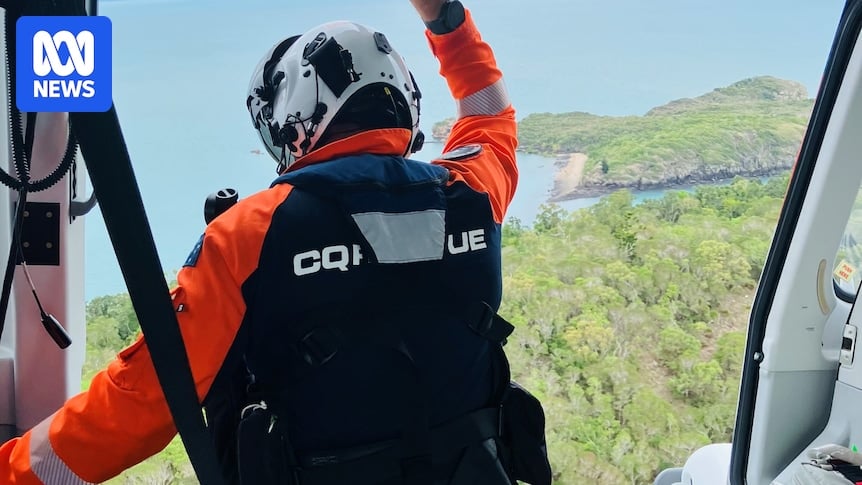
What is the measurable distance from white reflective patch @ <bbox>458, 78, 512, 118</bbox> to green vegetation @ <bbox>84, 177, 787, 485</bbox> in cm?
104

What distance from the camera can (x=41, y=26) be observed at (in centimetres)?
85

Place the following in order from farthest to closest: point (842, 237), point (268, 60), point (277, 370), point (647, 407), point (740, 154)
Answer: point (740, 154), point (647, 407), point (842, 237), point (268, 60), point (277, 370)

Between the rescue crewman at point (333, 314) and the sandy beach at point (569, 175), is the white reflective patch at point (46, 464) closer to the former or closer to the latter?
the rescue crewman at point (333, 314)

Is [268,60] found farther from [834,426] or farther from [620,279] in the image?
[620,279]

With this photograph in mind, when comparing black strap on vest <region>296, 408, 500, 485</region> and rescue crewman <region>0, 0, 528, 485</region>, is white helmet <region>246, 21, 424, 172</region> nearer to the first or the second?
rescue crewman <region>0, 0, 528, 485</region>

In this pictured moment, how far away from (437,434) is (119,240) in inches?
30.4

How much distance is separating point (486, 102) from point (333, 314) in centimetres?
79

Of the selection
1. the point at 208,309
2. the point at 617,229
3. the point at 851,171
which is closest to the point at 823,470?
the point at 851,171

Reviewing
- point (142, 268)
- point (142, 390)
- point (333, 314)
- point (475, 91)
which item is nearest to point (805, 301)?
point (475, 91)

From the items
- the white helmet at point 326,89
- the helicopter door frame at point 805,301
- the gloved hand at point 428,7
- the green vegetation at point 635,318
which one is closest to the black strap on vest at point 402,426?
the white helmet at point 326,89

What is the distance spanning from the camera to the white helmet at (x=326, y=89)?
1440 millimetres

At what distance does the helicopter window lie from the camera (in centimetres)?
227

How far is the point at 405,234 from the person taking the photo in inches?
53.7

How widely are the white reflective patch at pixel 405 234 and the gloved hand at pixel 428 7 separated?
65 centimetres
